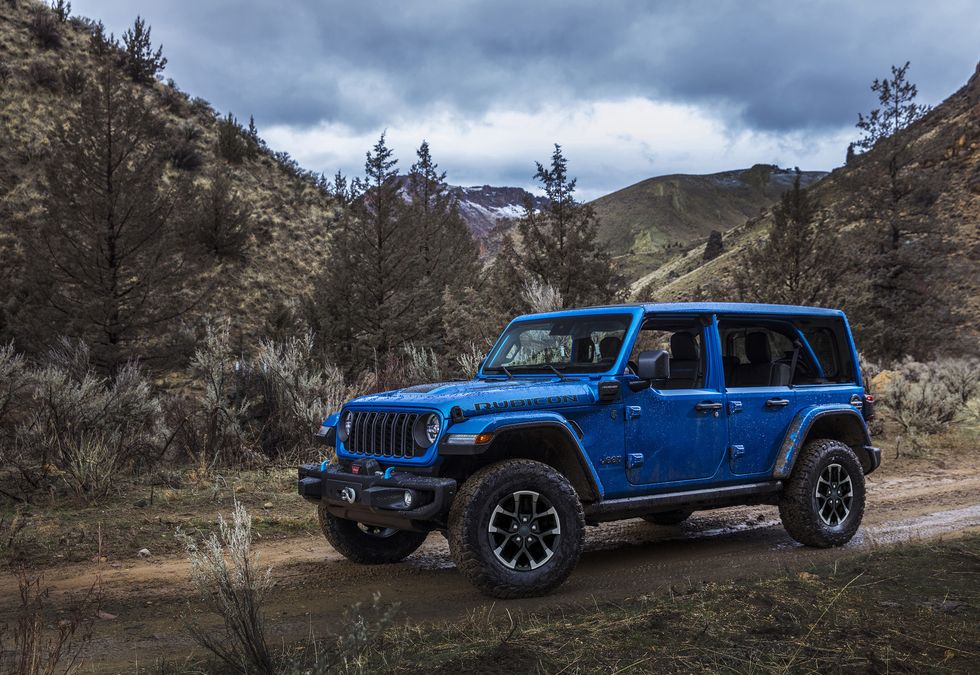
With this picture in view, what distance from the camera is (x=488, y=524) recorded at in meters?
4.81

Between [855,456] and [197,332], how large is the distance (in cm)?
1890

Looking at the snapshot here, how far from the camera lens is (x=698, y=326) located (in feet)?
21.2

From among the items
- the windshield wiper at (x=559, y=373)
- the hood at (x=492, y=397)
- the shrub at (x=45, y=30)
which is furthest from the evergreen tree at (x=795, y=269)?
the shrub at (x=45, y=30)

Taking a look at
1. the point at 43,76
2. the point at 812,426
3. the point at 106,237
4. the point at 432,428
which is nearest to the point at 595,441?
the point at 432,428

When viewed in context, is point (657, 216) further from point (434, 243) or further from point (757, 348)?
point (757, 348)

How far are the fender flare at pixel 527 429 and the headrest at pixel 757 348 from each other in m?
2.59

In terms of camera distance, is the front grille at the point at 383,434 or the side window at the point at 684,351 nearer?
the front grille at the point at 383,434

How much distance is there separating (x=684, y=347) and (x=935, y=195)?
51.3 metres

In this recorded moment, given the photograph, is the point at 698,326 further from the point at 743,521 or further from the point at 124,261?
the point at 124,261

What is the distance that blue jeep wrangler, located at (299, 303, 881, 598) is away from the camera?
489cm

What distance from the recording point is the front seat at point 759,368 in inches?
278

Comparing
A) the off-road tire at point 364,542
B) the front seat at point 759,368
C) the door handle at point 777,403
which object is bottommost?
the off-road tire at point 364,542

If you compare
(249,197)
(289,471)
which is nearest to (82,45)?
(249,197)

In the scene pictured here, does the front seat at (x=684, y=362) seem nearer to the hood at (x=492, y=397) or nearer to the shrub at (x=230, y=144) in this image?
the hood at (x=492, y=397)
